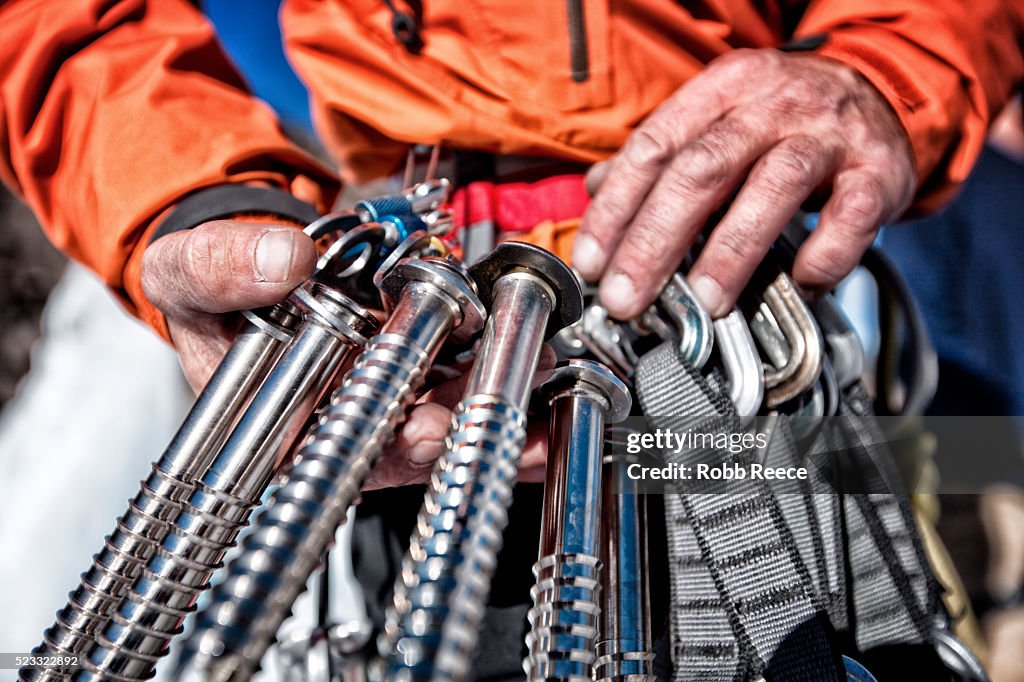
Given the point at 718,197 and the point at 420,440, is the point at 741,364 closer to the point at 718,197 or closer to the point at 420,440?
the point at 718,197

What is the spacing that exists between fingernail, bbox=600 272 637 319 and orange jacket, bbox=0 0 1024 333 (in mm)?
223

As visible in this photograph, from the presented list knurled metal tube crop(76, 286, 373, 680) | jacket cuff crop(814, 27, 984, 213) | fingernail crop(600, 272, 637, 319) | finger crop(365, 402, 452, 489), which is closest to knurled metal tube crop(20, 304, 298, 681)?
knurled metal tube crop(76, 286, 373, 680)

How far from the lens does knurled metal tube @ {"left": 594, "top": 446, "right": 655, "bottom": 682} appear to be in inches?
20.8

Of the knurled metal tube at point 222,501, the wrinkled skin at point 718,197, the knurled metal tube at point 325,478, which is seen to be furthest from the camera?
the wrinkled skin at point 718,197

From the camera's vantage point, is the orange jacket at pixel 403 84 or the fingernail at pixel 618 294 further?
the orange jacket at pixel 403 84

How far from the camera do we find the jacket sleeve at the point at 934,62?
0.79 meters

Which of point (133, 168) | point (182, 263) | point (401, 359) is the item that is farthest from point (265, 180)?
point (401, 359)

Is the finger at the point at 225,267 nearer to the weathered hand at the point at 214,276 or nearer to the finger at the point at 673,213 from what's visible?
the weathered hand at the point at 214,276

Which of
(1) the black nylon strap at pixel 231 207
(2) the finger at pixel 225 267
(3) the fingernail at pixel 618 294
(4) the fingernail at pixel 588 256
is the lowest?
(2) the finger at pixel 225 267

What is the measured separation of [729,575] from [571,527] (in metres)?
0.19

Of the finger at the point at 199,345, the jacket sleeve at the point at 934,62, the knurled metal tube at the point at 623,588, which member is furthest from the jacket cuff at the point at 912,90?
the finger at the point at 199,345

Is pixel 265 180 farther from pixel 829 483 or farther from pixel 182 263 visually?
pixel 829 483

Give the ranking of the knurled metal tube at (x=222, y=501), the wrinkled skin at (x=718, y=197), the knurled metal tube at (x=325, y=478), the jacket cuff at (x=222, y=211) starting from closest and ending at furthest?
the knurled metal tube at (x=325, y=478) < the knurled metal tube at (x=222, y=501) < the wrinkled skin at (x=718, y=197) < the jacket cuff at (x=222, y=211)

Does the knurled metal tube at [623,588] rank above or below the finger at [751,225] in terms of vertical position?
below
